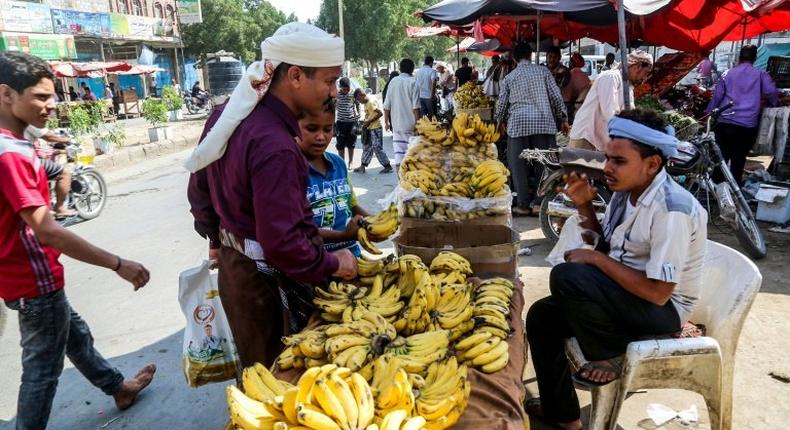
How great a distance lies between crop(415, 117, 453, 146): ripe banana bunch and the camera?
5.93 m

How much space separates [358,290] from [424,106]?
10925 millimetres

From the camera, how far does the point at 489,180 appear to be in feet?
15.6

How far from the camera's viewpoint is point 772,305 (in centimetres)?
446

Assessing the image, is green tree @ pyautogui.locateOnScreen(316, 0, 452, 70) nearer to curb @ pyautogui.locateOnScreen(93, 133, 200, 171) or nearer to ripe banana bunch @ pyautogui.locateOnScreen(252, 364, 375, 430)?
curb @ pyautogui.locateOnScreen(93, 133, 200, 171)

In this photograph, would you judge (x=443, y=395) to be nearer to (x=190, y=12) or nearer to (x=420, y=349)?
(x=420, y=349)

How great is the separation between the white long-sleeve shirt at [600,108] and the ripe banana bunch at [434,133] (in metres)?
1.56

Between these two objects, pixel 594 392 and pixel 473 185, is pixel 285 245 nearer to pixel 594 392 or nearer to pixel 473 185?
pixel 594 392

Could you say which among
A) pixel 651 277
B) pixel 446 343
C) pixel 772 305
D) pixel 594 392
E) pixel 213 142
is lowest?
pixel 772 305

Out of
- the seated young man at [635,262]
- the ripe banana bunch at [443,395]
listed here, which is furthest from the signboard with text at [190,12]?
the ripe banana bunch at [443,395]

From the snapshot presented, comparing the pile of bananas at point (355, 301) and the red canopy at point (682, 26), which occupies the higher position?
the red canopy at point (682, 26)

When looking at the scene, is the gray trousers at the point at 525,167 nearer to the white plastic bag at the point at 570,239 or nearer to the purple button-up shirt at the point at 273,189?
the white plastic bag at the point at 570,239

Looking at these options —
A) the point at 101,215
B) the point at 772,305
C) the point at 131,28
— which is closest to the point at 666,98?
the point at 772,305

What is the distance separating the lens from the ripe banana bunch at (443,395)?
1.64 m

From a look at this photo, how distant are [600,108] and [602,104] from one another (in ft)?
0.22
